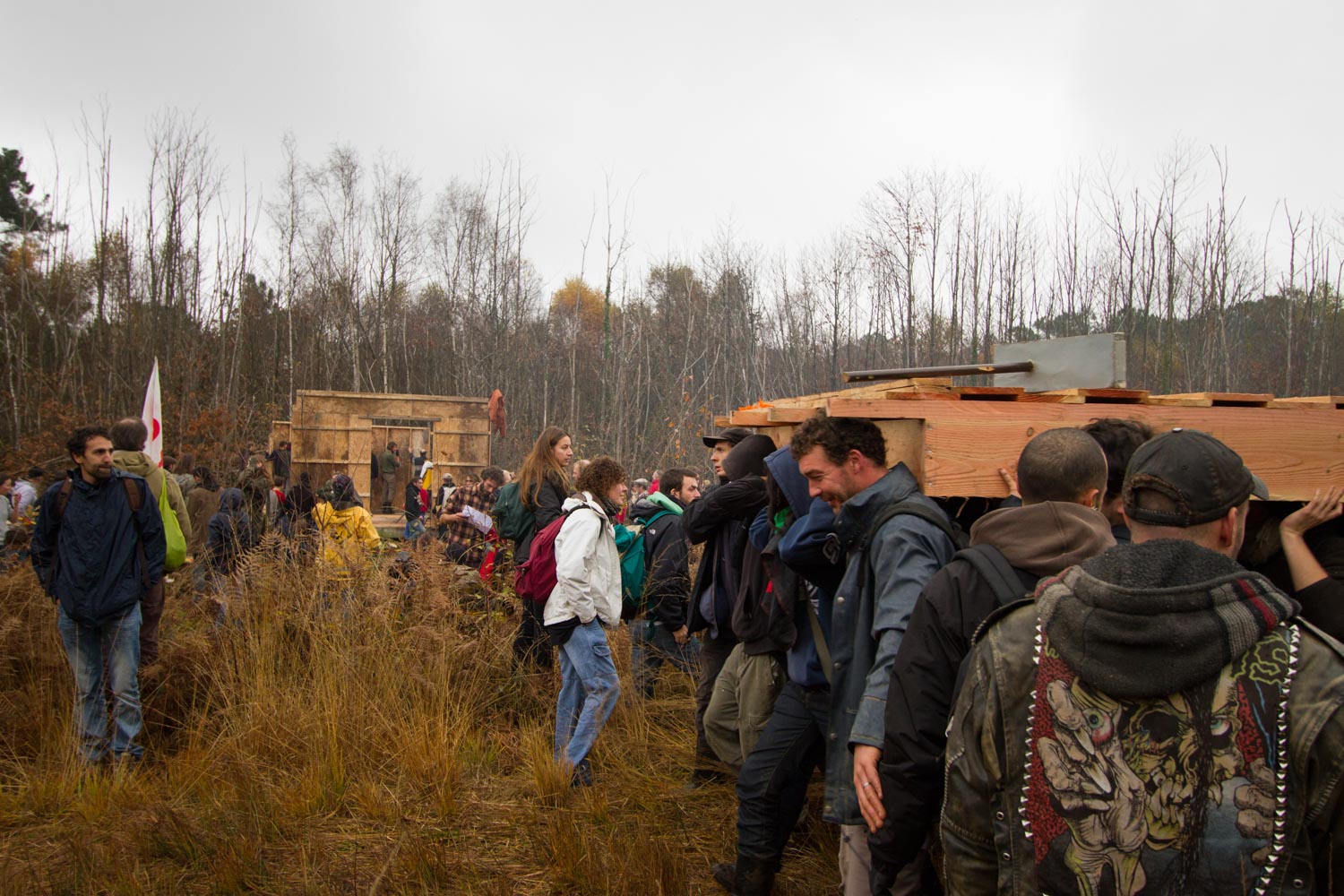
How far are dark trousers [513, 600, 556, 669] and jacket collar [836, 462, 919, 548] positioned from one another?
11.3ft

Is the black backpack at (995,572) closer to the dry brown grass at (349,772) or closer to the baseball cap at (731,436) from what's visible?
the dry brown grass at (349,772)

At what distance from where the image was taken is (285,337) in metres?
27.3

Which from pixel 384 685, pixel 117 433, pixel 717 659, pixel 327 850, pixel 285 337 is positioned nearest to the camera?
pixel 327 850

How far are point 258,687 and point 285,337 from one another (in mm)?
24194

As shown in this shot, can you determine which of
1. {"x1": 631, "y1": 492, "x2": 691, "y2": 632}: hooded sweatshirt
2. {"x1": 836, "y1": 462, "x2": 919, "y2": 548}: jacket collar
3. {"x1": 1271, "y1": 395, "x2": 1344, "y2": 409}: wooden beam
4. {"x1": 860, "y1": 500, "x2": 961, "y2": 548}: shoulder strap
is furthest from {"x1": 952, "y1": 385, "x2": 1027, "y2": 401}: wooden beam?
{"x1": 631, "y1": 492, "x2": 691, "y2": 632}: hooded sweatshirt

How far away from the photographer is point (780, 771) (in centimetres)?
355

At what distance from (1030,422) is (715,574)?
2107 millimetres

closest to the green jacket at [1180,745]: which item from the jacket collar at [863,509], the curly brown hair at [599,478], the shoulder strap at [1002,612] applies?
the shoulder strap at [1002,612]

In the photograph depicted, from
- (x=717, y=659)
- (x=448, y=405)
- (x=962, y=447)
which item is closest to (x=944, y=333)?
(x=448, y=405)

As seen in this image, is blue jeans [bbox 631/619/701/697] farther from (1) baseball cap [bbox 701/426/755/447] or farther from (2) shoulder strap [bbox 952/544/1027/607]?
(2) shoulder strap [bbox 952/544/1027/607]

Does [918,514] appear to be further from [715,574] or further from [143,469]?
[143,469]

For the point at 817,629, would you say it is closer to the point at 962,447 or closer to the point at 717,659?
the point at 962,447

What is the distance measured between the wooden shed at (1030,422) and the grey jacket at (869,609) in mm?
186

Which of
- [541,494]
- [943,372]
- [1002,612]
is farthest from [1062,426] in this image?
[541,494]
